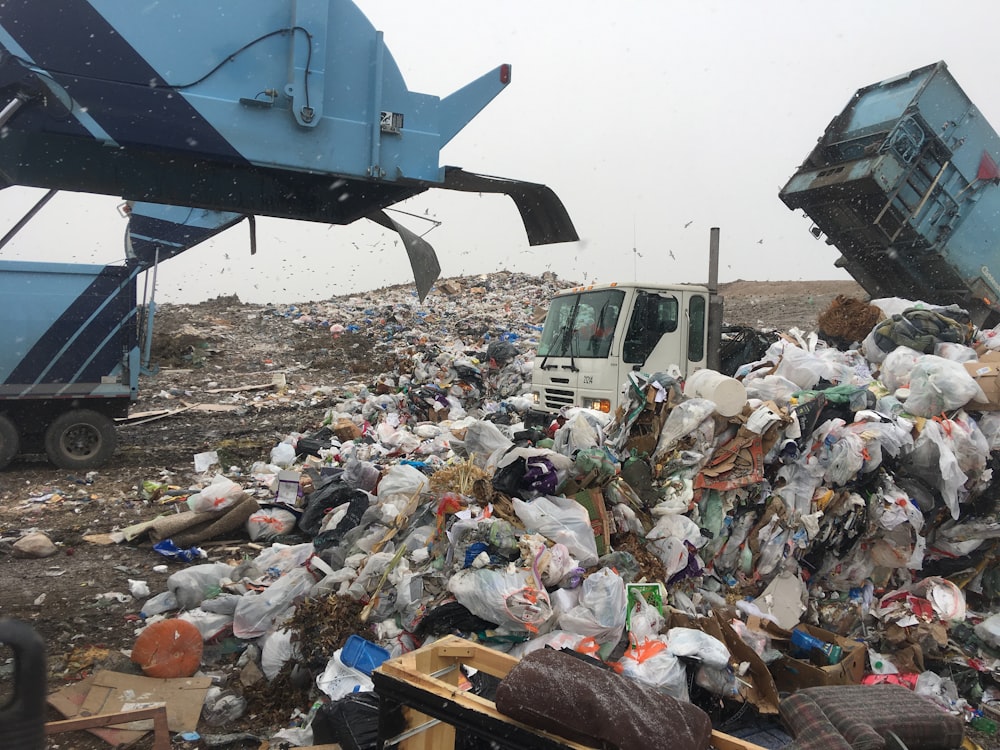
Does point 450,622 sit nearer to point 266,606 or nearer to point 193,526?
point 266,606

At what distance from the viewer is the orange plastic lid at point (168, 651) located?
3370 millimetres

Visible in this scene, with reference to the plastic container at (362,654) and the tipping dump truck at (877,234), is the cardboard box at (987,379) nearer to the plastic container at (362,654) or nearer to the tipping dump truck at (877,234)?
the tipping dump truck at (877,234)

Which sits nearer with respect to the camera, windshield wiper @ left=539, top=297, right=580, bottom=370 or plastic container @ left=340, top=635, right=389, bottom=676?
plastic container @ left=340, top=635, right=389, bottom=676

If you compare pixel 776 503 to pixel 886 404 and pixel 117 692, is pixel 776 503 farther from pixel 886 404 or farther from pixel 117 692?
pixel 117 692

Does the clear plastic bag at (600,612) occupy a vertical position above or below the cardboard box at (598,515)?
below

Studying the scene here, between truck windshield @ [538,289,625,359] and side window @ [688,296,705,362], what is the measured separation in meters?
0.73

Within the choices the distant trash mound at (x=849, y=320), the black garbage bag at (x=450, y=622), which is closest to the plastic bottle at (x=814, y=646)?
the black garbage bag at (x=450, y=622)

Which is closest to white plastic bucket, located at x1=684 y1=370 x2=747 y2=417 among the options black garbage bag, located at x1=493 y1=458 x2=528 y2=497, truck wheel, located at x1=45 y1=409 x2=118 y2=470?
black garbage bag, located at x1=493 y1=458 x2=528 y2=497

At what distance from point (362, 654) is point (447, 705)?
168cm

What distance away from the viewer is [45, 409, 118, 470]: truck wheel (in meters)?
7.56

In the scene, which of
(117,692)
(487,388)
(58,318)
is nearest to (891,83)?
(487,388)

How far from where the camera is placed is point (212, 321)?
690 inches

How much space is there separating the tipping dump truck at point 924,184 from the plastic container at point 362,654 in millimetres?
6565

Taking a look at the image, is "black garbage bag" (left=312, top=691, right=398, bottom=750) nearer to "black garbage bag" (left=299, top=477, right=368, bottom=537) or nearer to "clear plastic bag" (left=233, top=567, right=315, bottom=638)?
"clear plastic bag" (left=233, top=567, right=315, bottom=638)
